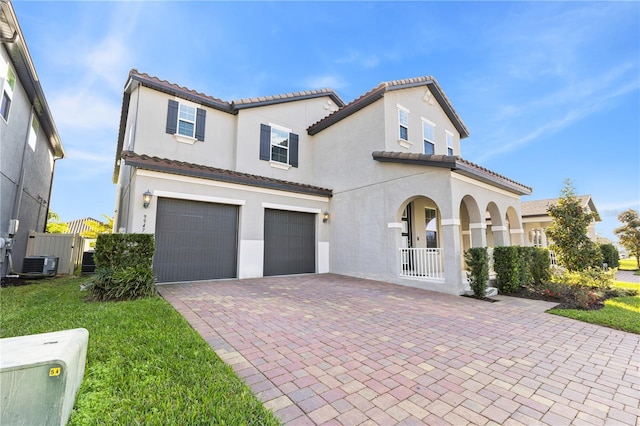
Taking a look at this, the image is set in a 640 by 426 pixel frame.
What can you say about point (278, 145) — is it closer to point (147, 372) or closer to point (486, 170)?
point (486, 170)

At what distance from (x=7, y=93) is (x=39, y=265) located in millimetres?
5656

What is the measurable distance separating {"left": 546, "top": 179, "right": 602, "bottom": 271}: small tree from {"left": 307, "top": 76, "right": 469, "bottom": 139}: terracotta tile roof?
20.1 ft

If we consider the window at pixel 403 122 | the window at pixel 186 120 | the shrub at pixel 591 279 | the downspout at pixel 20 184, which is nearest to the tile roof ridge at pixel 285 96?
the window at pixel 186 120

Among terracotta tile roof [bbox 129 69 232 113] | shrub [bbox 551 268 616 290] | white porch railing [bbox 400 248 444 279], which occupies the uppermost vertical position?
terracotta tile roof [bbox 129 69 232 113]

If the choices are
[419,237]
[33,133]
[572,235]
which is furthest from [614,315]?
[33,133]

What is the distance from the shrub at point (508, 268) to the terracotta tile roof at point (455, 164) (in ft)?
8.44

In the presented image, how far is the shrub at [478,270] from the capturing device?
305 inches

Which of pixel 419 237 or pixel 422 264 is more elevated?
pixel 419 237

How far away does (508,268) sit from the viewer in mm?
8531

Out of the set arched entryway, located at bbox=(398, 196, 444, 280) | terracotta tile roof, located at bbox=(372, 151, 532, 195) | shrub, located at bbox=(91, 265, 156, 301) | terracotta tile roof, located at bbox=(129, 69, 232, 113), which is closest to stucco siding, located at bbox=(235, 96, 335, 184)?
terracotta tile roof, located at bbox=(129, 69, 232, 113)

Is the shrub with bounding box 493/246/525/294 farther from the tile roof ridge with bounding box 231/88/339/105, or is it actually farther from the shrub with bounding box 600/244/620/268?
the shrub with bounding box 600/244/620/268

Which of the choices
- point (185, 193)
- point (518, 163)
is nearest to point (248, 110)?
point (185, 193)

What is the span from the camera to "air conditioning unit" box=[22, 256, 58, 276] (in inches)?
374

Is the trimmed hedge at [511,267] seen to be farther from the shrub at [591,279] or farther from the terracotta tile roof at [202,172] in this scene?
the terracotta tile roof at [202,172]
